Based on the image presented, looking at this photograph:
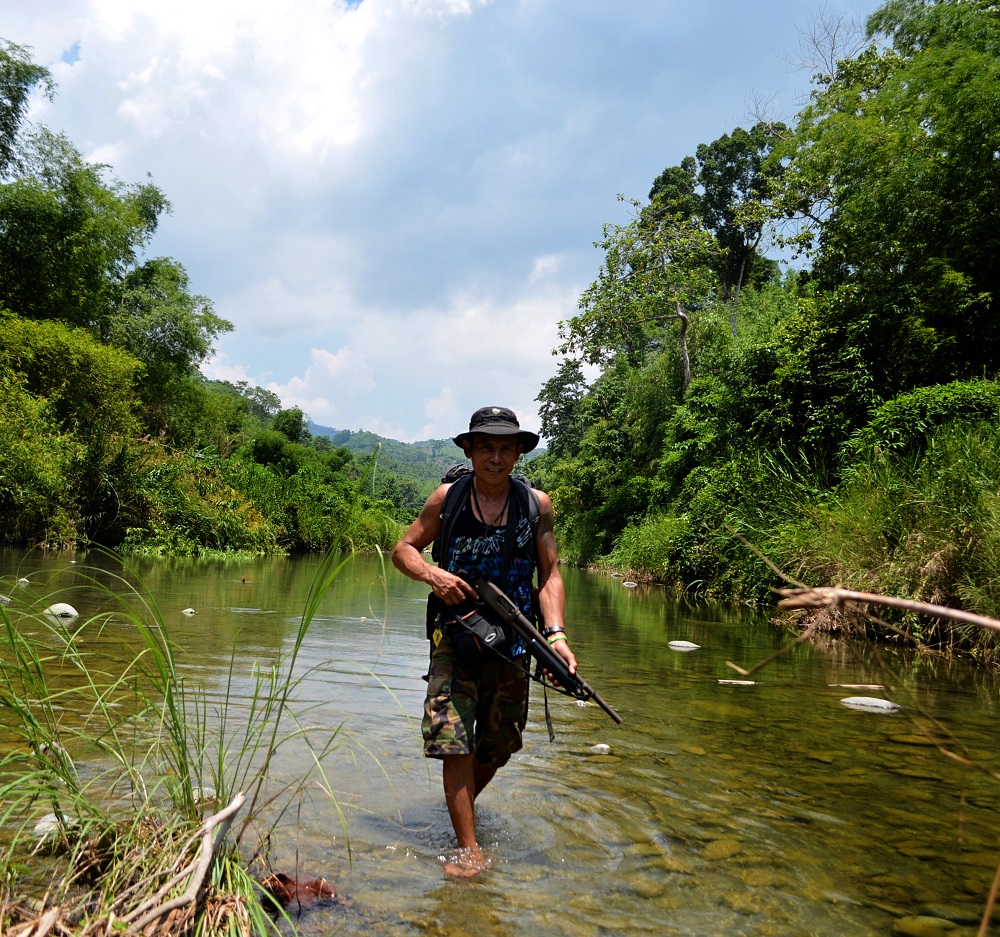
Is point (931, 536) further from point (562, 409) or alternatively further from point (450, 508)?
point (562, 409)

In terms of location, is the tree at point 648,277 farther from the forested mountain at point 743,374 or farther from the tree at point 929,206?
the tree at point 929,206

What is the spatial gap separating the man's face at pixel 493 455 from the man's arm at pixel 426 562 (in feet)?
0.64

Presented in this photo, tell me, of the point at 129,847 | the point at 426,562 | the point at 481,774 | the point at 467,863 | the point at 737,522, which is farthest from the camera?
the point at 737,522

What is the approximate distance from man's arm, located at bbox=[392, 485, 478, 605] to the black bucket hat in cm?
30

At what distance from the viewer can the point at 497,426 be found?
3.45 metres

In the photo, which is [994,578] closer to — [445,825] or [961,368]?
[445,825]

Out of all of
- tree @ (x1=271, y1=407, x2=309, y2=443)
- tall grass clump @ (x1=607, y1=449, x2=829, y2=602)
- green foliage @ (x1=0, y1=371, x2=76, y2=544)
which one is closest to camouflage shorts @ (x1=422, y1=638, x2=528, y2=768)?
tall grass clump @ (x1=607, y1=449, x2=829, y2=602)

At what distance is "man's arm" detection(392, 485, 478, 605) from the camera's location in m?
3.22

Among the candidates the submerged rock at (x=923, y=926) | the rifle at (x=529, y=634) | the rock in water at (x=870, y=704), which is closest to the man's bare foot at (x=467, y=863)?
the rifle at (x=529, y=634)

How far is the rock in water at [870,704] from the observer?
5881 millimetres

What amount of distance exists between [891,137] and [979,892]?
53.9 ft

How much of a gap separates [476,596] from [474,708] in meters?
0.47

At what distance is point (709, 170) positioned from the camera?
147 feet

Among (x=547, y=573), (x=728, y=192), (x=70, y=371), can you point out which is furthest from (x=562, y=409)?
(x=547, y=573)
